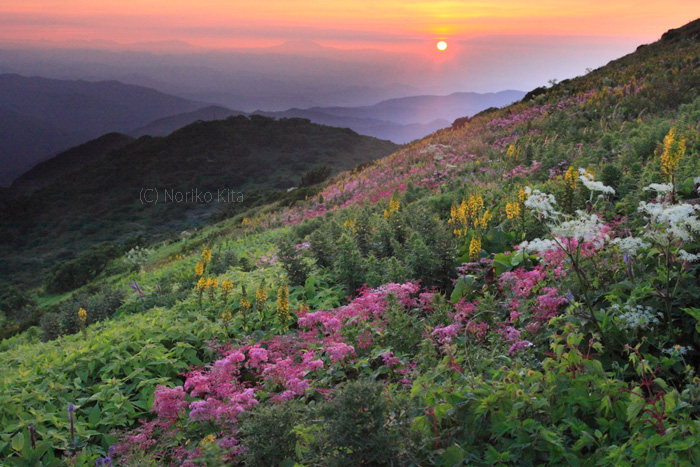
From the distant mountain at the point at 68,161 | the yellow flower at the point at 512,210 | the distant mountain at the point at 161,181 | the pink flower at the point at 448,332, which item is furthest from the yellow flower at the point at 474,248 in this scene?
the distant mountain at the point at 68,161

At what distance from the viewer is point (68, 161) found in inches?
4087

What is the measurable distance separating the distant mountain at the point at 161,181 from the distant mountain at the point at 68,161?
0.27 meters

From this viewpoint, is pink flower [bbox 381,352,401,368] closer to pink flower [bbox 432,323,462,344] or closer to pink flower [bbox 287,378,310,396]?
pink flower [bbox 432,323,462,344]

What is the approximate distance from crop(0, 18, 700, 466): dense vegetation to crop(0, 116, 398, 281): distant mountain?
3324cm

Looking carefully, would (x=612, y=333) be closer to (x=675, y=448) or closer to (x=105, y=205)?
(x=675, y=448)

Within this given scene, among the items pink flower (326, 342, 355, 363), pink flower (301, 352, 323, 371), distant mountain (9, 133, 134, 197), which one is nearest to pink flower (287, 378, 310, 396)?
pink flower (301, 352, 323, 371)

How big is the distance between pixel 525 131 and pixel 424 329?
1296 centimetres

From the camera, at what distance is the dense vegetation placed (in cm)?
261

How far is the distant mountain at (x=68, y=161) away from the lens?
95875 mm

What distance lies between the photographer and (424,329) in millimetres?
4516

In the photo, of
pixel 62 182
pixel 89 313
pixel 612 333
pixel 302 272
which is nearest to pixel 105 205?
pixel 62 182

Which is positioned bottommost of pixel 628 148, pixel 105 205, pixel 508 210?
pixel 105 205

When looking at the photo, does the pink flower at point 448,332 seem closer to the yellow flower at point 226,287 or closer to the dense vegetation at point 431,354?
the dense vegetation at point 431,354

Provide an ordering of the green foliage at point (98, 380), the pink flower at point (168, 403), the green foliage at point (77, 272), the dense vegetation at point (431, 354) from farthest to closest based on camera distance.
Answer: the green foliage at point (77, 272) < the green foliage at point (98, 380) < the pink flower at point (168, 403) < the dense vegetation at point (431, 354)
